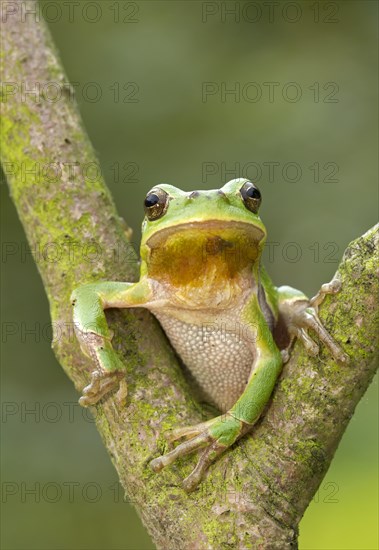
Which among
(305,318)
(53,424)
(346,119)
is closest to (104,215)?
(305,318)

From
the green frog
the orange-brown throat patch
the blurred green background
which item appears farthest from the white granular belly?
the blurred green background

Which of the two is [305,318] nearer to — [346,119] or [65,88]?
[65,88]

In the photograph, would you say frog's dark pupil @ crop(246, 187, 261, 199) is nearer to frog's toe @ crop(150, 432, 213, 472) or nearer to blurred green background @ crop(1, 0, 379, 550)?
frog's toe @ crop(150, 432, 213, 472)

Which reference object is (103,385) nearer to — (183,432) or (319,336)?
(183,432)

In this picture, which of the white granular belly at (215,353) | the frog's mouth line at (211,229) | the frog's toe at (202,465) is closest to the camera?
the frog's toe at (202,465)

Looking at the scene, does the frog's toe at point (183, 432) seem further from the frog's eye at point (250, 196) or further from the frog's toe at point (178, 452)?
the frog's eye at point (250, 196)

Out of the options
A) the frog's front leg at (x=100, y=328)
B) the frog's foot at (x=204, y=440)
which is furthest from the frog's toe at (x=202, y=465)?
the frog's front leg at (x=100, y=328)
